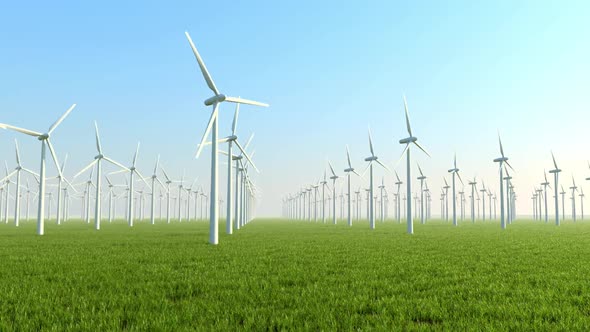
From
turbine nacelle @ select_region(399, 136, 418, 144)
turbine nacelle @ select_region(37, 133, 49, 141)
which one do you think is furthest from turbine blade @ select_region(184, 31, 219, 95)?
turbine nacelle @ select_region(399, 136, 418, 144)

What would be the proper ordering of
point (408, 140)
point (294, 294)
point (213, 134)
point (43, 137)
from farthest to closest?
point (408, 140) < point (43, 137) < point (213, 134) < point (294, 294)

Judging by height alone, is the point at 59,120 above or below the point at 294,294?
above

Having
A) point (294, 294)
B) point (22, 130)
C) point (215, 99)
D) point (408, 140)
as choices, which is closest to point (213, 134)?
point (215, 99)

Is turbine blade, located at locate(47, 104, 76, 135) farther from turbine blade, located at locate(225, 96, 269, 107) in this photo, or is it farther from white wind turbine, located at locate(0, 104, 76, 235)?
turbine blade, located at locate(225, 96, 269, 107)

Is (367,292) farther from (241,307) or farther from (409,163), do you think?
(409,163)

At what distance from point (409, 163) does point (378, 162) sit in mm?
15396

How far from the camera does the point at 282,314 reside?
998 cm

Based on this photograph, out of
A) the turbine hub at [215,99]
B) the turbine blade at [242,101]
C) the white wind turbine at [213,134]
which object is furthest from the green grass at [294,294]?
the turbine blade at [242,101]

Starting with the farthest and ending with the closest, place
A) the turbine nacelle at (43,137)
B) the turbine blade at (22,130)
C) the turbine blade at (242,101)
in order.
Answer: the turbine nacelle at (43,137)
the turbine blade at (22,130)
the turbine blade at (242,101)

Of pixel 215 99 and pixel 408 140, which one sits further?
pixel 408 140

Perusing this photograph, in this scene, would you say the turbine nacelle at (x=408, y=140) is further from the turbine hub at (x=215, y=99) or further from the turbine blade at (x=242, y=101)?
the turbine hub at (x=215, y=99)

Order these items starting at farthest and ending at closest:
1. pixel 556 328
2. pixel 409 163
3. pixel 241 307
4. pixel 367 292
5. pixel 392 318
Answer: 1. pixel 409 163
2. pixel 367 292
3. pixel 241 307
4. pixel 392 318
5. pixel 556 328

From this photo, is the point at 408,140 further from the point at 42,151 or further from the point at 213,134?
the point at 42,151

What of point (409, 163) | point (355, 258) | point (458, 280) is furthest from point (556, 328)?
point (409, 163)
